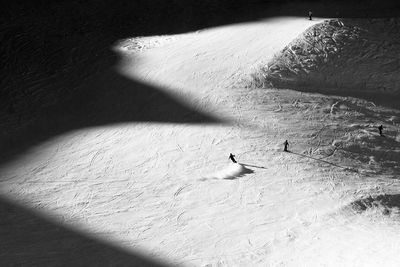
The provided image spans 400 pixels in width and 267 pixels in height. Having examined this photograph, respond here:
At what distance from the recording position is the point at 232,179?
17281 mm

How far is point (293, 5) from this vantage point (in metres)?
28.5

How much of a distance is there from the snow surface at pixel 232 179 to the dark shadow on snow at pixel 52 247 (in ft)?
1.04

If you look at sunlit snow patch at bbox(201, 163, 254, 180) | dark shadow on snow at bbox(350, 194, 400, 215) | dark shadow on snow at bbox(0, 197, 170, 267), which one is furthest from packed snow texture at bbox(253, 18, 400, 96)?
dark shadow on snow at bbox(0, 197, 170, 267)

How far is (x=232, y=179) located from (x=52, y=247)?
5.75 m

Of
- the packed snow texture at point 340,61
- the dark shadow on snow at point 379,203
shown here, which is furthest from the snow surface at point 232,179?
the packed snow texture at point 340,61

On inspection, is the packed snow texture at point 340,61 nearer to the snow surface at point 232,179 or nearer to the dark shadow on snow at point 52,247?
the snow surface at point 232,179

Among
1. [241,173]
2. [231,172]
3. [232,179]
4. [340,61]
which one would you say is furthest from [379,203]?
[340,61]

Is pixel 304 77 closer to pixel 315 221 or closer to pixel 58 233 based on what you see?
pixel 315 221

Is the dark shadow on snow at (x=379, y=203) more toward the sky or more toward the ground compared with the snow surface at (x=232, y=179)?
more toward the ground

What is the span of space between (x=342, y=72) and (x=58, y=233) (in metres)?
13.5

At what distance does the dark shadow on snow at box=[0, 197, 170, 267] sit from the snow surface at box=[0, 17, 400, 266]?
1.04 feet

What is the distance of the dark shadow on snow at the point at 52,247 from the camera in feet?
45.6

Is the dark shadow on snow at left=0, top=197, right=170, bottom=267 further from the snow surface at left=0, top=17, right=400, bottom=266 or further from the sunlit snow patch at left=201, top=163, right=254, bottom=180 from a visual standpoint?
the sunlit snow patch at left=201, top=163, right=254, bottom=180

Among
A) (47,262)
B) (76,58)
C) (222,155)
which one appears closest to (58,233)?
(47,262)
